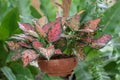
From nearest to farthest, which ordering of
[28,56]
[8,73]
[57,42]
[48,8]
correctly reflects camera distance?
[28,56], [57,42], [8,73], [48,8]

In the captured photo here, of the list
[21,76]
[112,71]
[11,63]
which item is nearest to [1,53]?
[11,63]

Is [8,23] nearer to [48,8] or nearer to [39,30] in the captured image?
[48,8]

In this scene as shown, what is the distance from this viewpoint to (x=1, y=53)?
1.81 meters

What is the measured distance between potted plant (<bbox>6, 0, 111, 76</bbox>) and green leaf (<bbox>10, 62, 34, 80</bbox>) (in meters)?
0.25

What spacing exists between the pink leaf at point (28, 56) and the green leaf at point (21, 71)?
34 centimetres

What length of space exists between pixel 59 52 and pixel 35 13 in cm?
72

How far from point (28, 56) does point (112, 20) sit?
0.75 meters

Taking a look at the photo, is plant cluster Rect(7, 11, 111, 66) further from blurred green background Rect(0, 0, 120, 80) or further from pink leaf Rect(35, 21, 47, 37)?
blurred green background Rect(0, 0, 120, 80)

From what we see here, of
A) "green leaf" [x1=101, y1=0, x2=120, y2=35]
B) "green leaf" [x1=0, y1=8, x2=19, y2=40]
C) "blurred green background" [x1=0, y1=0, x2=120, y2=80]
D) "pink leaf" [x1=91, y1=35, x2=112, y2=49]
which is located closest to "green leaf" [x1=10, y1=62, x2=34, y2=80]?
"blurred green background" [x1=0, y1=0, x2=120, y2=80]

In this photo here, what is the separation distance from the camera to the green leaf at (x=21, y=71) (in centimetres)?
162

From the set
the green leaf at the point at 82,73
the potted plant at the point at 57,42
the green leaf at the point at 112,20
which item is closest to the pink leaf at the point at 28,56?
the potted plant at the point at 57,42

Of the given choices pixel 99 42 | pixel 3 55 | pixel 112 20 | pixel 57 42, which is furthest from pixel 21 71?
pixel 112 20

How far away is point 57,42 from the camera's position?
1.40 meters

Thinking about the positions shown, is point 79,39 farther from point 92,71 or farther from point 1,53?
point 1,53
